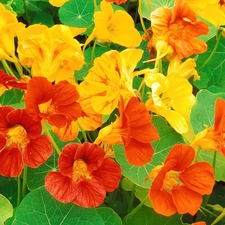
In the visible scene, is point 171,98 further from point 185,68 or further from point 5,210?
point 5,210

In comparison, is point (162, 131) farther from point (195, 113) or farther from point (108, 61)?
point (108, 61)

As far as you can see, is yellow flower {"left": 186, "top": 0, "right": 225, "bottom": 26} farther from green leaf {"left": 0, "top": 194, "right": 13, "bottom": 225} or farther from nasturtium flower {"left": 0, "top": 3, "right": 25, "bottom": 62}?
green leaf {"left": 0, "top": 194, "right": 13, "bottom": 225}

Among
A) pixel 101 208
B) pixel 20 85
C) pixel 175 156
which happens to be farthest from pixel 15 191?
pixel 175 156

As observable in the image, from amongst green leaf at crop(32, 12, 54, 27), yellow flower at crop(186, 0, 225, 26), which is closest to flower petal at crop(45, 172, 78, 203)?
yellow flower at crop(186, 0, 225, 26)

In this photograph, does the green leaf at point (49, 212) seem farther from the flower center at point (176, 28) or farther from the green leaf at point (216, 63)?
the green leaf at point (216, 63)

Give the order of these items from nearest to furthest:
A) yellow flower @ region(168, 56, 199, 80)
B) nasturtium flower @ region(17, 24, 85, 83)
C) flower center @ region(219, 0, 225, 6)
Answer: nasturtium flower @ region(17, 24, 85, 83)
yellow flower @ region(168, 56, 199, 80)
flower center @ region(219, 0, 225, 6)

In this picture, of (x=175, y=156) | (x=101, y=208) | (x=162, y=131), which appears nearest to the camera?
(x=175, y=156)
